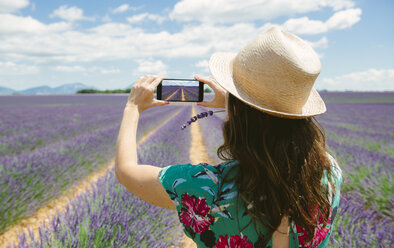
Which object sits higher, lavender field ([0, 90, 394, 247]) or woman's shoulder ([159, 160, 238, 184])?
woman's shoulder ([159, 160, 238, 184])

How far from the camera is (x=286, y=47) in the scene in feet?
2.63

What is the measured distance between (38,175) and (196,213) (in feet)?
11.9

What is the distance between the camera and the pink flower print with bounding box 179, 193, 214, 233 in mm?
841

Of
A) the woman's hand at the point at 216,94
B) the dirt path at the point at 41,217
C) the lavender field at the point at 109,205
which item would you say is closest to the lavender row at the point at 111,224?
the lavender field at the point at 109,205

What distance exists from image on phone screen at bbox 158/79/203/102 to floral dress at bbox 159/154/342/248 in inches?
16.3

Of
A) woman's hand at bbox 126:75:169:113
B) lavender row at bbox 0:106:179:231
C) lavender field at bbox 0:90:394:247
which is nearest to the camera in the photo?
woman's hand at bbox 126:75:169:113

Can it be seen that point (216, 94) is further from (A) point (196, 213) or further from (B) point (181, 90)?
(A) point (196, 213)

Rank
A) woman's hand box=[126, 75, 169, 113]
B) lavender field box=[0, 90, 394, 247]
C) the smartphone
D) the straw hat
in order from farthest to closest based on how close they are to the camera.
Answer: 1. lavender field box=[0, 90, 394, 247]
2. the smartphone
3. woman's hand box=[126, 75, 169, 113]
4. the straw hat

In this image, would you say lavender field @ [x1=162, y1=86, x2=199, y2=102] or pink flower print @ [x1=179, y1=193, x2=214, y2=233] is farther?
lavender field @ [x1=162, y1=86, x2=199, y2=102]

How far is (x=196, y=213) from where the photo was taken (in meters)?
0.85

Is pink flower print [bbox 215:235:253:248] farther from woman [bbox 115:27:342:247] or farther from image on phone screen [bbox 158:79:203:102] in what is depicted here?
image on phone screen [bbox 158:79:203:102]

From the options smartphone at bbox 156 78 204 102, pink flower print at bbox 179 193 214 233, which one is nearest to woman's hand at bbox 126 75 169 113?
smartphone at bbox 156 78 204 102

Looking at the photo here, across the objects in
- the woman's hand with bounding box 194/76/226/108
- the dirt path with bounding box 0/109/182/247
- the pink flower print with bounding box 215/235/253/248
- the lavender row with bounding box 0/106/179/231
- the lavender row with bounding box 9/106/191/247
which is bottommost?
the dirt path with bounding box 0/109/182/247

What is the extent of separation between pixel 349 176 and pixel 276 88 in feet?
11.4
